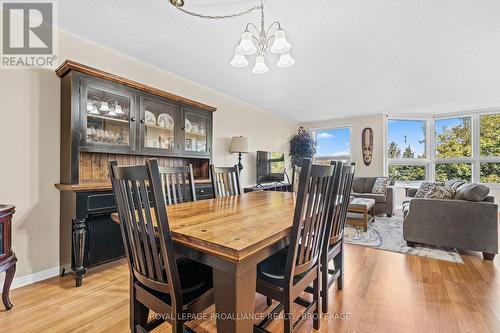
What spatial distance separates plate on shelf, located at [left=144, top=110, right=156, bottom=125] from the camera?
261cm

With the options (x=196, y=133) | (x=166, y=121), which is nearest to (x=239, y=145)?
(x=196, y=133)

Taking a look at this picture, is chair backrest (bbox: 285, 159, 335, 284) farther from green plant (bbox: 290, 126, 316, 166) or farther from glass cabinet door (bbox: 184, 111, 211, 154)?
green plant (bbox: 290, 126, 316, 166)

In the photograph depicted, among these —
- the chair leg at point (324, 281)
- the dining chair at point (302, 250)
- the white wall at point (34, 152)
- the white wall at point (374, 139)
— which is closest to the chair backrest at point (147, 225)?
the dining chair at point (302, 250)

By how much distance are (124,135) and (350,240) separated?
307cm

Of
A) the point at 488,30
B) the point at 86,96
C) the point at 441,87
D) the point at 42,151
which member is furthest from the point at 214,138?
the point at 441,87

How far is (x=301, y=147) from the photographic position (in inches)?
235

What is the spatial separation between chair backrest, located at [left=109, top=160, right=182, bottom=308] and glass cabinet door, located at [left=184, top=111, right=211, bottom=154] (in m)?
2.08

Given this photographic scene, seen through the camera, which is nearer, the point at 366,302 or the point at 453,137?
the point at 366,302

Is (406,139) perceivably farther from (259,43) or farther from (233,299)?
(233,299)

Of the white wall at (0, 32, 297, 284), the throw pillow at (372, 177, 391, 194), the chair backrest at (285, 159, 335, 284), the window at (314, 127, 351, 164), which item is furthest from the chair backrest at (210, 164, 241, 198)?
the window at (314, 127, 351, 164)

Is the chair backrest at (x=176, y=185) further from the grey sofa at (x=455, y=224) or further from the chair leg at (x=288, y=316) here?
the grey sofa at (x=455, y=224)

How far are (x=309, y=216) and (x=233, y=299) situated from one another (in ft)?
1.68

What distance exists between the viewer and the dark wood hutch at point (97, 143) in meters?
1.98

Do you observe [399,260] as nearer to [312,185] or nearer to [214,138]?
[312,185]
